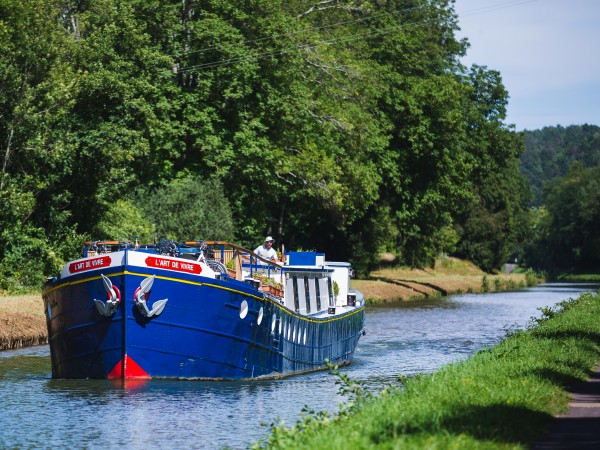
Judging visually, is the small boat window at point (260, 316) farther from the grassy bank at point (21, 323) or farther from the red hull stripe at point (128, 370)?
the grassy bank at point (21, 323)

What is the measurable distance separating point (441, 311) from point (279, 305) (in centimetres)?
2934

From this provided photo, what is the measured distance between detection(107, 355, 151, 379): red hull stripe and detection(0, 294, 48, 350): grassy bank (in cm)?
875

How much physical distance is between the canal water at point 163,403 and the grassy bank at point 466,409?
1.63 metres

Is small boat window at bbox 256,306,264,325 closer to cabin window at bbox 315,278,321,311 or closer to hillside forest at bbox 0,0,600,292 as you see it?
cabin window at bbox 315,278,321,311

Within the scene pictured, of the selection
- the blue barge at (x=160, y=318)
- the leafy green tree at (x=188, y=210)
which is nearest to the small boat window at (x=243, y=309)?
the blue barge at (x=160, y=318)

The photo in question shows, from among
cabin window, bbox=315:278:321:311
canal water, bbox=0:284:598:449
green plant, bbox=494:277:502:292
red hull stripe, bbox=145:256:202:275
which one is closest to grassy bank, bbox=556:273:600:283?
green plant, bbox=494:277:502:292

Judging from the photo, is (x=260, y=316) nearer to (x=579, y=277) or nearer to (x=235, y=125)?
(x=235, y=125)

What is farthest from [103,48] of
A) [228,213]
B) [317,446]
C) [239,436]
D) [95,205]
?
[317,446]

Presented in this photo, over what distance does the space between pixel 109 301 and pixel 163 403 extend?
10.1 ft

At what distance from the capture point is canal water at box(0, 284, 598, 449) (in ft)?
56.5

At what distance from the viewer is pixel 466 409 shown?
1405 cm

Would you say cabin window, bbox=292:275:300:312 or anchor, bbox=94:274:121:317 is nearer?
anchor, bbox=94:274:121:317

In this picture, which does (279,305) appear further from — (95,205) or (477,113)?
(477,113)

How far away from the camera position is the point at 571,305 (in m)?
41.4
